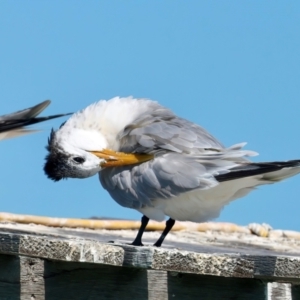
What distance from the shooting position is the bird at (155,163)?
4824 millimetres

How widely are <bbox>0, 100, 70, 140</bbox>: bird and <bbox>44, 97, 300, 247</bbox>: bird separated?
1376 millimetres

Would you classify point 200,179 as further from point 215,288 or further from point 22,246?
point 22,246

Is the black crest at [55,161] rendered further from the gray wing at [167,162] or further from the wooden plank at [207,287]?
the wooden plank at [207,287]

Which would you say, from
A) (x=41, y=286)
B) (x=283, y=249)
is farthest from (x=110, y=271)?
(x=283, y=249)

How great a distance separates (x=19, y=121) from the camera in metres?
6.65

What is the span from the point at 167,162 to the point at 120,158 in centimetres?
27

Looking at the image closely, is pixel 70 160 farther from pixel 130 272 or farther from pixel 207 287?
pixel 207 287

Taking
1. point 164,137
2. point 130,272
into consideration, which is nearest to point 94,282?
point 130,272

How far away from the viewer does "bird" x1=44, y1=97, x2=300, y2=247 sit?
4824 millimetres

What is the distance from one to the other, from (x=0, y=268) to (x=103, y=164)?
172cm

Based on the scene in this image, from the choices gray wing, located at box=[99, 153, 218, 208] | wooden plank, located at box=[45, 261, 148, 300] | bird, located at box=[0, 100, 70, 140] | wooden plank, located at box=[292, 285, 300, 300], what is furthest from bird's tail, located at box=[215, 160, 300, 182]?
bird, located at box=[0, 100, 70, 140]

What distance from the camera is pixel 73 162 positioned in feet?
16.9

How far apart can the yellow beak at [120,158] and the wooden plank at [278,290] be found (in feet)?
5.77

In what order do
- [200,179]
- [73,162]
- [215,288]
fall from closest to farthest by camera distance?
[215,288], [200,179], [73,162]
